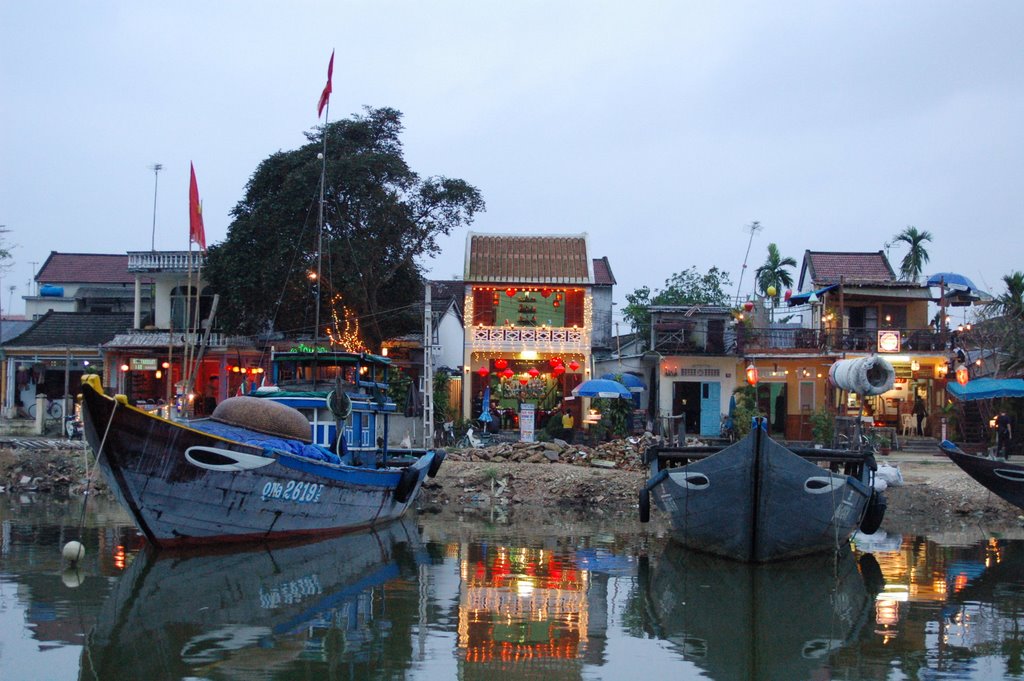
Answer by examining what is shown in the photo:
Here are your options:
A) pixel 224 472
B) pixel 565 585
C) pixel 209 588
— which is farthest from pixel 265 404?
pixel 565 585

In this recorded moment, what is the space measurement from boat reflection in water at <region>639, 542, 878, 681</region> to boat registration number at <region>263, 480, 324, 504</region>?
5069mm

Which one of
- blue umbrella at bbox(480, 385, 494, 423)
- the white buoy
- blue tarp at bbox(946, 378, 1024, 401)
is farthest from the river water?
blue umbrella at bbox(480, 385, 494, 423)

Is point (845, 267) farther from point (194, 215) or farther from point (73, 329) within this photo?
point (73, 329)

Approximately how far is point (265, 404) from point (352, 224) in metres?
→ 15.4

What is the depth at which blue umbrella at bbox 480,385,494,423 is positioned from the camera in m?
29.6

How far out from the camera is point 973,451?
2798cm

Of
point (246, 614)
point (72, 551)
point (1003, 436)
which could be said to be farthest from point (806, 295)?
point (246, 614)

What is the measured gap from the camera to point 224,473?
14258 mm

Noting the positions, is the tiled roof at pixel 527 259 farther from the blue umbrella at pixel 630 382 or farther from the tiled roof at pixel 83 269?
the tiled roof at pixel 83 269

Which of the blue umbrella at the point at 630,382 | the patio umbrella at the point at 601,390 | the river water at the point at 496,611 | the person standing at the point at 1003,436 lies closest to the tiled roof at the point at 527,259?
the blue umbrella at the point at 630,382

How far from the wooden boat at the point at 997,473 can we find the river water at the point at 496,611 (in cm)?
207

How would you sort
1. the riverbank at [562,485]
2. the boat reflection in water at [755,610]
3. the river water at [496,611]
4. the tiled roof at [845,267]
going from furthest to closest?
1. the tiled roof at [845,267]
2. the riverbank at [562,485]
3. the boat reflection in water at [755,610]
4. the river water at [496,611]

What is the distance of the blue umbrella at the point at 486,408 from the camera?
29.6 metres

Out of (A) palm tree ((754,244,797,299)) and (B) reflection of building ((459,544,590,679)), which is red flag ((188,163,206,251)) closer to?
(B) reflection of building ((459,544,590,679))
